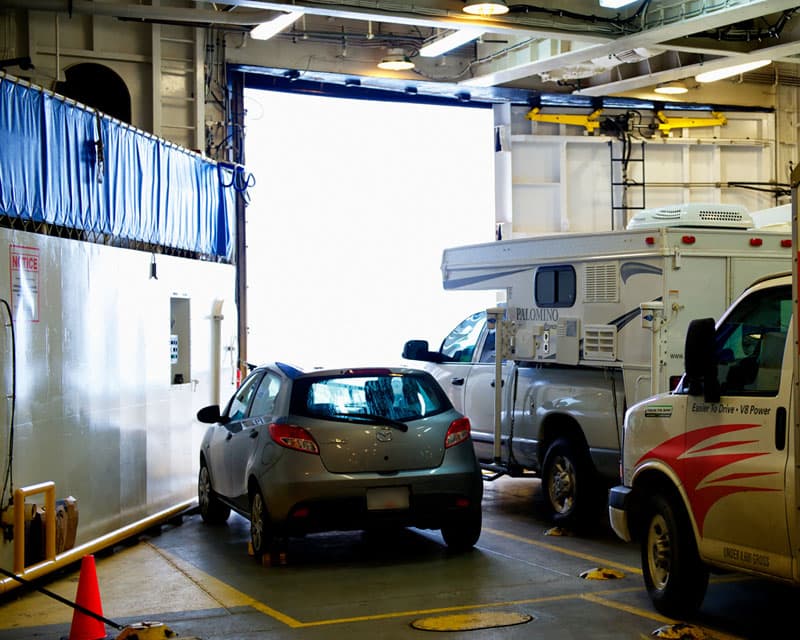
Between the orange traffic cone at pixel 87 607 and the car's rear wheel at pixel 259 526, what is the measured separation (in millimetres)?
2250

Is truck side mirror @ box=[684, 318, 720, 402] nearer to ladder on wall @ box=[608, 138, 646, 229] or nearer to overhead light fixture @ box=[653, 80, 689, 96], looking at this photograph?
ladder on wall @ box=[608, 138, 646, 229]

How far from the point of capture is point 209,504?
39.9ft

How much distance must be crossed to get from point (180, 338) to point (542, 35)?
250 inches

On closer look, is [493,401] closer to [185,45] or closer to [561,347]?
[561,347]

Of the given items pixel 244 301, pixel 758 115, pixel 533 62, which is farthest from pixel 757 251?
pixel 758 115

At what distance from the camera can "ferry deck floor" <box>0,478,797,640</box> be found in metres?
7.42

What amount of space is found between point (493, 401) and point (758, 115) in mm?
11282

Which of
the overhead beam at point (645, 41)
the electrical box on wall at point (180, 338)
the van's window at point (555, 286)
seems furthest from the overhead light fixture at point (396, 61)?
the van's window at point (555, 286)

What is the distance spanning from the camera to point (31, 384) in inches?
359

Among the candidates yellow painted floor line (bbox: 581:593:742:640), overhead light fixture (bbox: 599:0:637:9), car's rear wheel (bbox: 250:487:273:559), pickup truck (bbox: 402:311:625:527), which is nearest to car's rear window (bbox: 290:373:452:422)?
car's rear wheel (bbox: 250:487:273:559)

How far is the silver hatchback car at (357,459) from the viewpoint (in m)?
9.34

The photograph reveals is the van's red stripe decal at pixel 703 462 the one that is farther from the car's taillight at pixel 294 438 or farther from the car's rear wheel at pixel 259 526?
the car's rear wheel at pixel 259 526

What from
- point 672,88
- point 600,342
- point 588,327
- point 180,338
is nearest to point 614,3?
point 588,327

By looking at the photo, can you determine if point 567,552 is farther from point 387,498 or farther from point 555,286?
point 555,286
